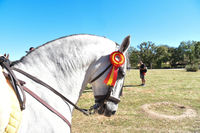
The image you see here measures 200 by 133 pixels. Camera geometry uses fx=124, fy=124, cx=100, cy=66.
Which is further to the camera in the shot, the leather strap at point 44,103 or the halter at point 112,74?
the halter at point 112,74

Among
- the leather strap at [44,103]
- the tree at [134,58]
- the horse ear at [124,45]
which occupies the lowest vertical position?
the leather strap at [44,103]

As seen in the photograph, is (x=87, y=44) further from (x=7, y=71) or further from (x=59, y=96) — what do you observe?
(x=7, y=71)

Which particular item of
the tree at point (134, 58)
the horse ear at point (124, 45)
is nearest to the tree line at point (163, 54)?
the tree at point (134, 58)

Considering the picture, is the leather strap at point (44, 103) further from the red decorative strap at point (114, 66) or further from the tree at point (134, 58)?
the tree at point (134, 58)

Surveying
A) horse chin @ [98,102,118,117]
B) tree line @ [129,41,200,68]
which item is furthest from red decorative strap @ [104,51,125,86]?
tree line @ [129,41,200,68]

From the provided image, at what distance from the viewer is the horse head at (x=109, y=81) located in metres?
1.77

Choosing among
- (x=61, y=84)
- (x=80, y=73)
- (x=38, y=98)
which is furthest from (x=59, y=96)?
(x=80, y=73)

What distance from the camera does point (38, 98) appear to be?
131 centimetres

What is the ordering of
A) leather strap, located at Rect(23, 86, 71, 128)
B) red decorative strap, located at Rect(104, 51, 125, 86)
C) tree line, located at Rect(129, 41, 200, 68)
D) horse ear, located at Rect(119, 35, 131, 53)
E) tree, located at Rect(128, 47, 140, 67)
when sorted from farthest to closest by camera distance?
1. tree line, located at Rect(129, 41, 200, 68)
2. tree, located at Rect(128, 47, 140, 67)
3. horse ear, located at Rect(119, 35, 131, 53)
4. red decorative strap, located at Rect(104, 51, 125, 86)
5. leather strap, located at Rect(23, 86, 71, 128)

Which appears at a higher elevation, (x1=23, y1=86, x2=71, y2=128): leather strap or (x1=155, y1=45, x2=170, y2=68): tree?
(x1=155, y1=45, x2=170, y2=68): tree

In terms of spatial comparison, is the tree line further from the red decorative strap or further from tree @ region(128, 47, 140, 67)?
the red decorative strap

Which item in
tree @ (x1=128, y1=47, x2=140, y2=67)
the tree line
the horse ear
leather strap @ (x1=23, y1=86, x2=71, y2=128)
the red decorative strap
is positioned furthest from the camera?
the tree line

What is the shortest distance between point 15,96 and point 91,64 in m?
0.96

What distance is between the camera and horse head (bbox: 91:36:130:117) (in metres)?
1.77
